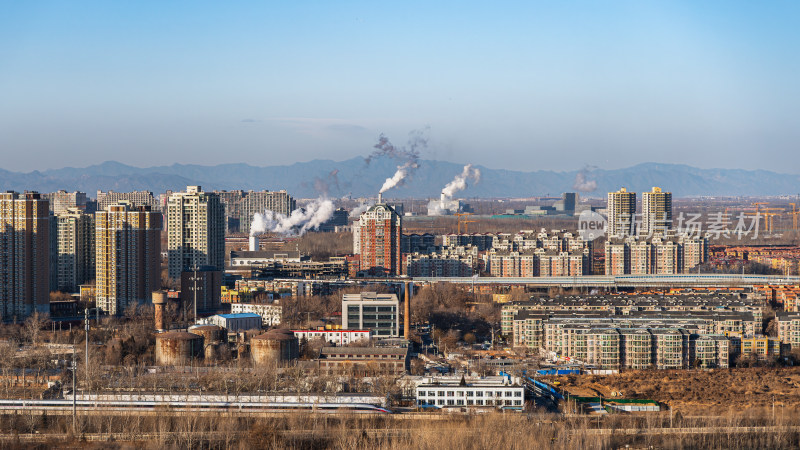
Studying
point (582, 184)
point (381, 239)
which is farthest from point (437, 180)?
point (381, 239)

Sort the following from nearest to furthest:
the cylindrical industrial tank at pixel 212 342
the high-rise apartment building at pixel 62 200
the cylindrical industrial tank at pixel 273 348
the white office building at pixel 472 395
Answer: the white office building at pixel 472 395 < the cylindrical industrial tank at pixel 273 348 < the cylindrical industrial tank at pixel 212 342 < the high-rise apartment building at pixel 62 200

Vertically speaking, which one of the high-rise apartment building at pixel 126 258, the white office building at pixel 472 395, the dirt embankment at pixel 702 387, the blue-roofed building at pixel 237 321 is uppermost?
the high-rise apartment building at pixel 126 258

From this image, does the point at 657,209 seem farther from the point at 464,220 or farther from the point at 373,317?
the point at 373,317

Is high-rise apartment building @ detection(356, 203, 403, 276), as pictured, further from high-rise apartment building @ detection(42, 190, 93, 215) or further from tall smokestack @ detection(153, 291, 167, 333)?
tall smokestack @ detection(153, 291, 167, 333)

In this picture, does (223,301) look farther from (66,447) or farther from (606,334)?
(66,447)

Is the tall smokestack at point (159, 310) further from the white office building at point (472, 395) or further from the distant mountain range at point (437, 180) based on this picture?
the distant mountain range at point (437, 180)

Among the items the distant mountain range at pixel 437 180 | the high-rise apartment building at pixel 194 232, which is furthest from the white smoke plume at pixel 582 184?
the high-rise apartment building at pixel 194 232
